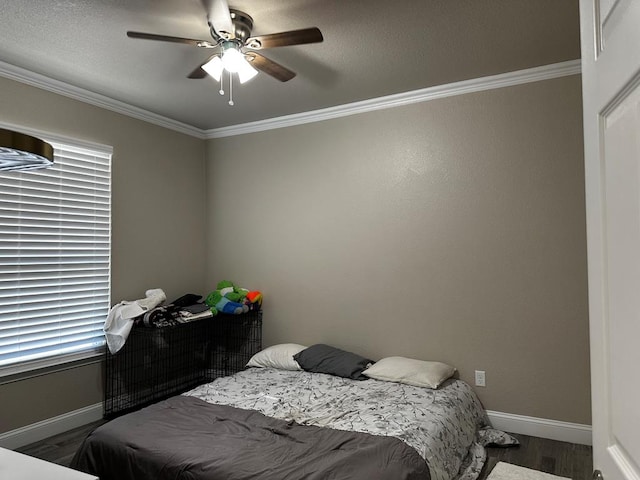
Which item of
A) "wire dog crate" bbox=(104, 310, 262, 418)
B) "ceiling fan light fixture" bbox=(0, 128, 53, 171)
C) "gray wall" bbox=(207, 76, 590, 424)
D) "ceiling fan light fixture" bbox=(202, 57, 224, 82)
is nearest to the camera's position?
"ceiling fan light fixture" bbox=(0, 128, 53, 171)

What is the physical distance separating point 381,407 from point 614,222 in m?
2.41

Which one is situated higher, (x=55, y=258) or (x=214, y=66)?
(x=214, y=66)

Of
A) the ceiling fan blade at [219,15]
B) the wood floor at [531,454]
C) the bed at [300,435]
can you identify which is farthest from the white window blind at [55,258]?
the ceiling fan blade at [219,15]

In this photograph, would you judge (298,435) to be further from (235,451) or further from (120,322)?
(120,322)

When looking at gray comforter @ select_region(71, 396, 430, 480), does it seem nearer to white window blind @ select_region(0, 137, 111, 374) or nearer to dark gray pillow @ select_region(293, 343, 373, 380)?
dark gray pillow @ select_region(293, 343, 373, 380)

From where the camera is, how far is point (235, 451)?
7.73 feet

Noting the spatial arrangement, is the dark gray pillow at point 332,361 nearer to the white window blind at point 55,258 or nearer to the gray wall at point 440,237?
the gray wall at point 440,237

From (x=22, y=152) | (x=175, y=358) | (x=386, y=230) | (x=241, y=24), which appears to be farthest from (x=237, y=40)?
(x=175, y=358)

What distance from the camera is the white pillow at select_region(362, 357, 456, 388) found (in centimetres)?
338

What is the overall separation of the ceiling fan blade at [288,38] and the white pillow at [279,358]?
2615mm

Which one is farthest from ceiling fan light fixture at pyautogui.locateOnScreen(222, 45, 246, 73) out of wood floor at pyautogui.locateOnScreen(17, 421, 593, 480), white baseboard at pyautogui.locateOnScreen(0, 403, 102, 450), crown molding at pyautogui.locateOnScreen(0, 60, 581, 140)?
white baseboard at pyautogui.locateOnScreen(0, 403, 102, 450)

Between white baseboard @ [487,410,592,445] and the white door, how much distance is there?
2.70 metres

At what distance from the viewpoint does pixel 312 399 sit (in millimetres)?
3186

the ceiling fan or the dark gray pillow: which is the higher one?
the ceiling fan
